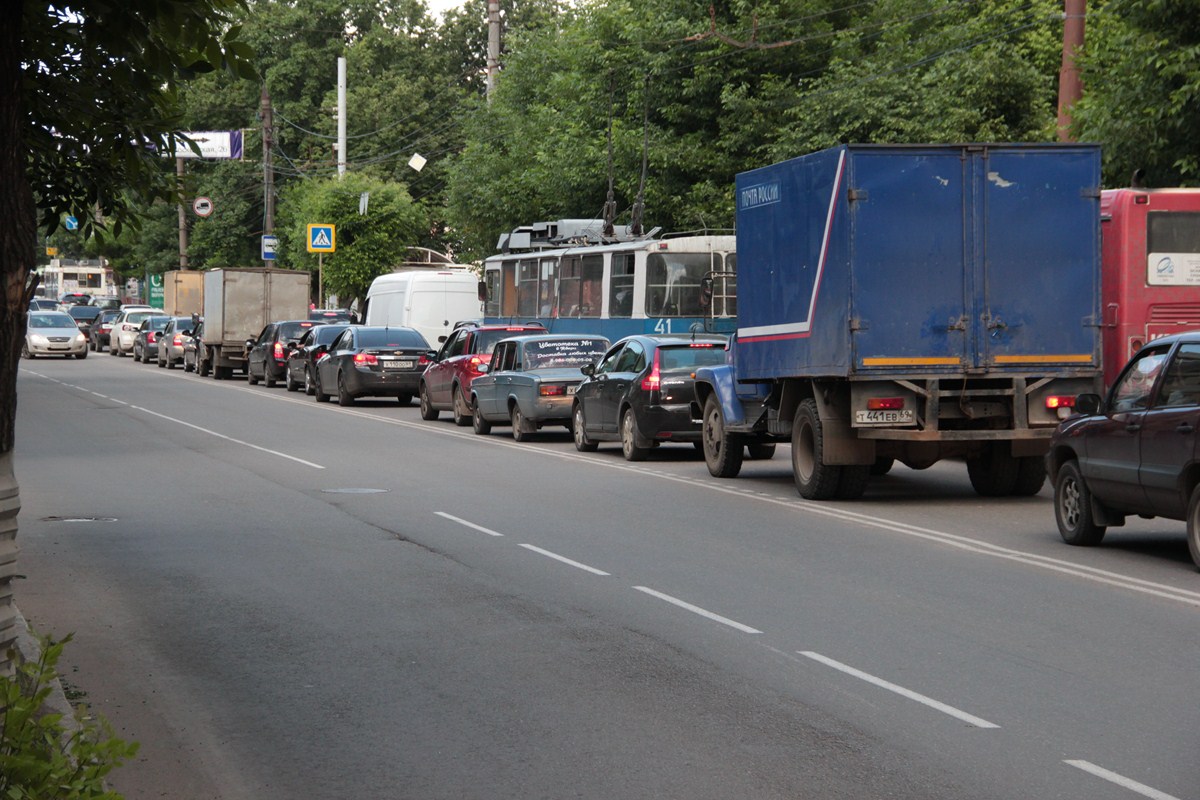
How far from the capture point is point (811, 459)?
16.8 m

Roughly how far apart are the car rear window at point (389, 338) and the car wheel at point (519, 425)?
9957 millimetres

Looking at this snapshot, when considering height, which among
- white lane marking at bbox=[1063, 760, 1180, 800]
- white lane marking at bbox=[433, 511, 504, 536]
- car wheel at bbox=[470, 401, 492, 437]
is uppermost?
car wheel at bbox=[470, 401, 492, 437]

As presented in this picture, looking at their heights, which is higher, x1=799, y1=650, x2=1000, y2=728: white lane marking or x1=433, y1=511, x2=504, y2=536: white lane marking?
x1=433, y1=511, x2=504, y2=536: white lane marking

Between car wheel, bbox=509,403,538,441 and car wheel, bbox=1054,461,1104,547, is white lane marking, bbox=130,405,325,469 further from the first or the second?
car wheel, bbox=1054,461,1104,547

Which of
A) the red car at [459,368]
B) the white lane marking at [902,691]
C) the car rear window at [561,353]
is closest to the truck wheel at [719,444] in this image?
the car rear window at [561,353]

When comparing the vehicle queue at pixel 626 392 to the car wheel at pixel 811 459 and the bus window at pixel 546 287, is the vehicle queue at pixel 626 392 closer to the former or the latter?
the bus window at pixel 546 287

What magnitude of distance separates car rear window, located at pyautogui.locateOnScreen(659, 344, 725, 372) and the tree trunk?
1549 centimetres

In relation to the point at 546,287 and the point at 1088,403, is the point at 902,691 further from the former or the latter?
the point at 546,287

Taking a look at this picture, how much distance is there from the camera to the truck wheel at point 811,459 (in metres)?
16.4

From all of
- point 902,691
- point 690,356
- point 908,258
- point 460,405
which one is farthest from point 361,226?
point 902,691

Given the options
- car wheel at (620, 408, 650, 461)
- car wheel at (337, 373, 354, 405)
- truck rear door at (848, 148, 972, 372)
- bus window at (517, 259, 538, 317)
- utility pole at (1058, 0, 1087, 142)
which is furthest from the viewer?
bus window at (517, 259, 538, 317)

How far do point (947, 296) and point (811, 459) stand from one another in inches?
82.8

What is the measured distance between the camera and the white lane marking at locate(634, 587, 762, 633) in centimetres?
949

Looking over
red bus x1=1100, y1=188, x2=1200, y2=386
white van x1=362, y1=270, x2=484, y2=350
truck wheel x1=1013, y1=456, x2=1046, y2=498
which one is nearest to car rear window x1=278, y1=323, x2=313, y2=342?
white van x1=362, y1=270, x2=484, y2=350
